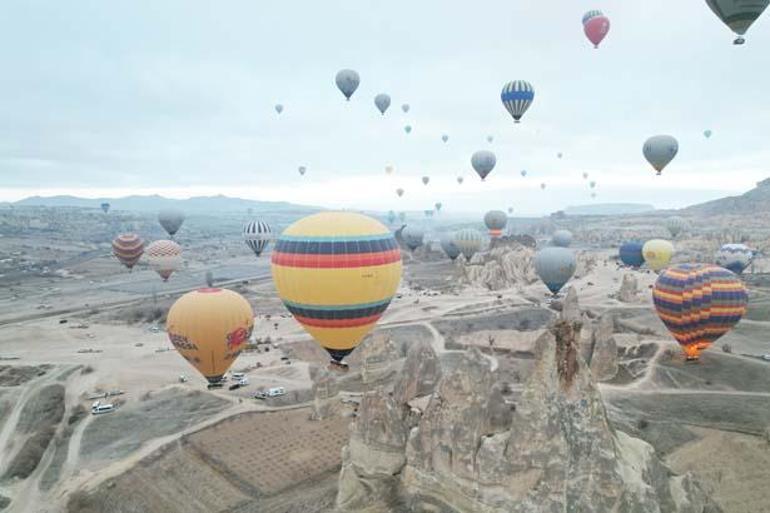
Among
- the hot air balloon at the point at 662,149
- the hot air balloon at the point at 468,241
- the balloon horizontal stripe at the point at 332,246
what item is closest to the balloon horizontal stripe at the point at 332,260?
the balloon horizontal stripe at the point at 332,246

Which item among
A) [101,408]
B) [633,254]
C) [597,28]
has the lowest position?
[101,408]

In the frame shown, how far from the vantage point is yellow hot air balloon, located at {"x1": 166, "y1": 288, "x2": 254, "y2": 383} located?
1507 inches

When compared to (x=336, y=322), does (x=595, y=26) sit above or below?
above

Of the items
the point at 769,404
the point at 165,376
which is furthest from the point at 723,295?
the point at 165,376

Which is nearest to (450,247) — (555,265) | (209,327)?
→ (555,265)

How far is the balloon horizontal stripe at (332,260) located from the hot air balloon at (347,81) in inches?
1506

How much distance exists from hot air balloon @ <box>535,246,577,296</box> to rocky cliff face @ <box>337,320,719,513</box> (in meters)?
41.8

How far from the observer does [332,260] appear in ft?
101

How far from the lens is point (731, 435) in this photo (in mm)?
33531

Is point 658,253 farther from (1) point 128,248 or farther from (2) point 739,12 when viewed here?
(1) point 128,248

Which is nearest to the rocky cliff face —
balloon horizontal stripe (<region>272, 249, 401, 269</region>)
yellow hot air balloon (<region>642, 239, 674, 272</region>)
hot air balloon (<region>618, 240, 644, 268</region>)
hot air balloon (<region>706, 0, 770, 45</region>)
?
balloon horizontal stripe (<region>272, 249, 401, 269</region>)

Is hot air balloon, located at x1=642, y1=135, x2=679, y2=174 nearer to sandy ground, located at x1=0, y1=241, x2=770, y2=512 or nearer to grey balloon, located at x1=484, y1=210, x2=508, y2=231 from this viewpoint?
sandy ground, located at x1=0, y1=241, x2=770, y2=512

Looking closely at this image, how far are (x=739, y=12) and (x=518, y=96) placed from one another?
27629 mm

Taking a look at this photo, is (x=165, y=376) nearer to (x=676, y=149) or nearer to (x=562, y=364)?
(x=562, y=364)
